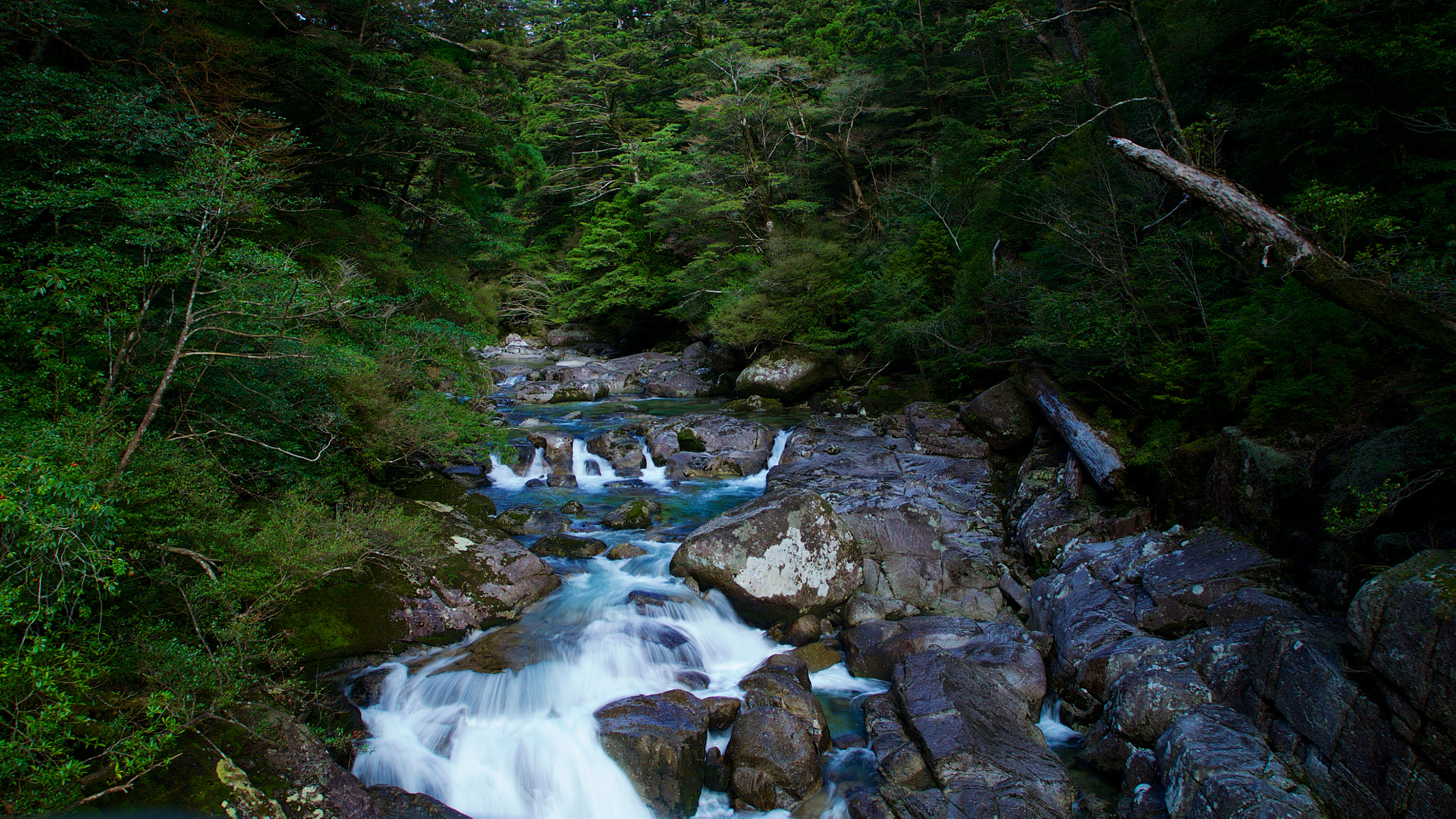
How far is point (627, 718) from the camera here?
5.58 m

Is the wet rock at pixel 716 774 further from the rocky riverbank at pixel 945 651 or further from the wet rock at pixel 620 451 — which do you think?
the wet rock at pixel 620 451

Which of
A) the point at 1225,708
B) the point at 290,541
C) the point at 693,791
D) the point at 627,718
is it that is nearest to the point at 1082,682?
the point at 1225,708

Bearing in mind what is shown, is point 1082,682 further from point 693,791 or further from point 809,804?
point 693,791

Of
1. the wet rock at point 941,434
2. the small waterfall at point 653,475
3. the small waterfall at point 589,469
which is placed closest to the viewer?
the wet rock at point 941,434

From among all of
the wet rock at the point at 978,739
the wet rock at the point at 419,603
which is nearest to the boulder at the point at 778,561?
the wet rock at the point at 978,739

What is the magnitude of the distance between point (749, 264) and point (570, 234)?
49.6ft

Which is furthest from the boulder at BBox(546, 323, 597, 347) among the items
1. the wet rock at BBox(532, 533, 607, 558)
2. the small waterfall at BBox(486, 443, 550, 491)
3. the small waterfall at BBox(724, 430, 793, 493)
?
the wet rock at BBox(532, 533, 607, 558)

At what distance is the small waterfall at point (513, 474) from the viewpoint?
40.2 ft

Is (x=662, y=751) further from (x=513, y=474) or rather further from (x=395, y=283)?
(x=395, y=283)

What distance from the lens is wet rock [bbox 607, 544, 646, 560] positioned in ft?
29.3

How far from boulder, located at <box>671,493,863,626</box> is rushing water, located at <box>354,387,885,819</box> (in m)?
0.28

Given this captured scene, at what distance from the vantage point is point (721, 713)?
19.1 ft

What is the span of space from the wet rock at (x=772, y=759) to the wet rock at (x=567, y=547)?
162 inches

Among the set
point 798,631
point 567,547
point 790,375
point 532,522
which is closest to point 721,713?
point 798,631
